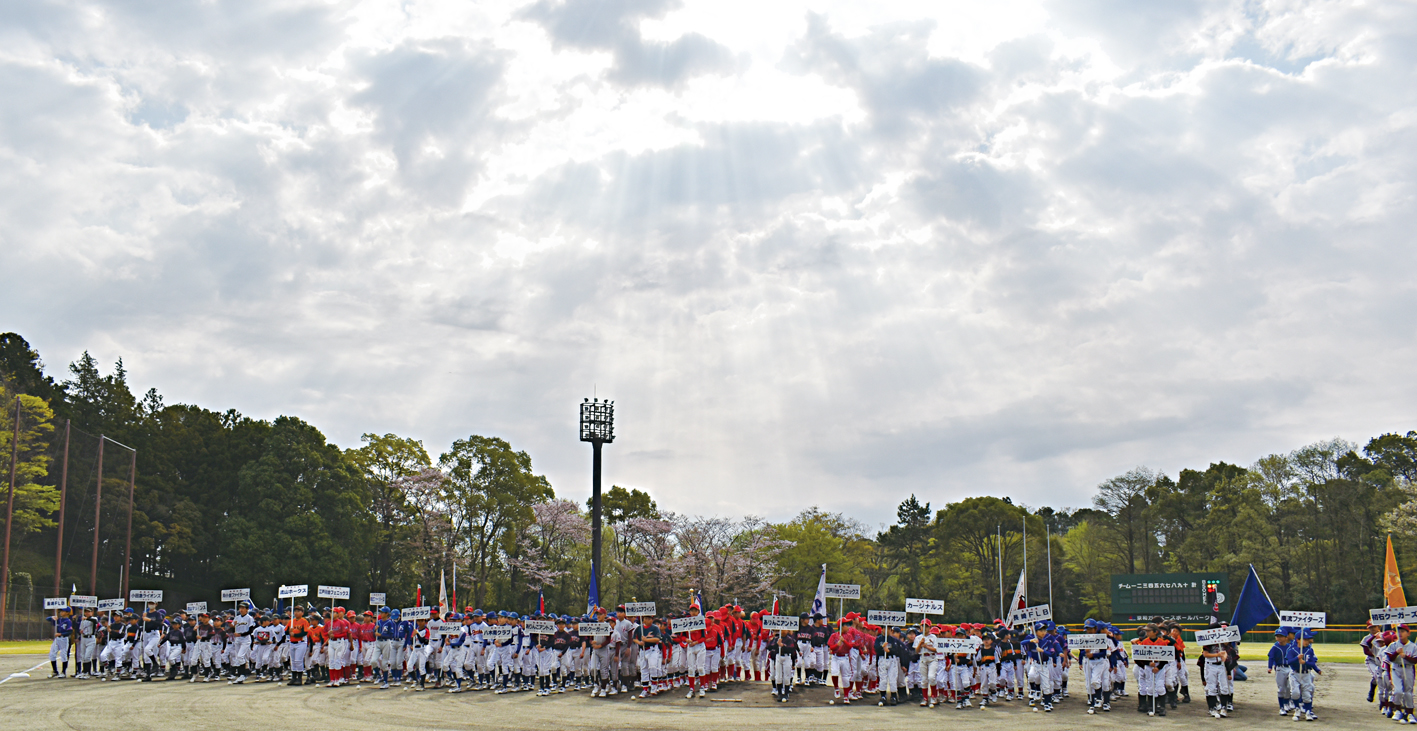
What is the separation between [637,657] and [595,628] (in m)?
1.52

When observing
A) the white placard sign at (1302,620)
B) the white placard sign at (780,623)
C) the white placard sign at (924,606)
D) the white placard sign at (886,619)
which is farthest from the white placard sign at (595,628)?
the white placard sign at (1302,620)

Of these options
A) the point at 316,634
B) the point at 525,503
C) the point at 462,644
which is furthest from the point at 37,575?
the point at 462,644

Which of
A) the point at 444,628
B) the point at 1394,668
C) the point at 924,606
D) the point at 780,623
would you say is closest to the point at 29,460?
the point at 444,628

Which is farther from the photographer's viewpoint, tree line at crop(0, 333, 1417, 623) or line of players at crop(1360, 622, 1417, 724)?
tree line at crop(0, 333, 1417, 623)

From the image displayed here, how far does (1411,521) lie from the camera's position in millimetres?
50812

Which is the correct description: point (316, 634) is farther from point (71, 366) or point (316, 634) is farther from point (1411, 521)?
point (71, 366)

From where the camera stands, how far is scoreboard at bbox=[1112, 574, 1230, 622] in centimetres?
4778

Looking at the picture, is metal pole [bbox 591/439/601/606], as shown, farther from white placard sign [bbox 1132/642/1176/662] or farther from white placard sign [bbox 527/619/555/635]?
white placard sign [bbox 1132/642/1176/662]

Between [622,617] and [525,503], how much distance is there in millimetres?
41671

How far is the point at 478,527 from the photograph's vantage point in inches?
2490

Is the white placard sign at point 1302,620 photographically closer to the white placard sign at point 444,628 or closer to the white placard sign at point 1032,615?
the white placard sign at point 1032,615

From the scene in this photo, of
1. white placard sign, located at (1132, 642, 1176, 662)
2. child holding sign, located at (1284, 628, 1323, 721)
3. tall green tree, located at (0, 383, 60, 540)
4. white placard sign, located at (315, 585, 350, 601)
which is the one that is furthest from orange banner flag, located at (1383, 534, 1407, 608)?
tall green tree, located at (0, 383, 60, 540)

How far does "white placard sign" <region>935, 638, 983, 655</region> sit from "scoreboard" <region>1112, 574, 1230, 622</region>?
33.4 metres

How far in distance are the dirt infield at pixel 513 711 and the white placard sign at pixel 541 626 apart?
1491mm
